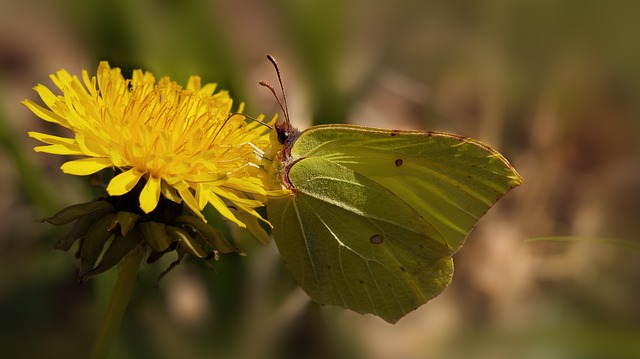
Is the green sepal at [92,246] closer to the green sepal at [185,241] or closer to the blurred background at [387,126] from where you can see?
the green sepal at [185,241]

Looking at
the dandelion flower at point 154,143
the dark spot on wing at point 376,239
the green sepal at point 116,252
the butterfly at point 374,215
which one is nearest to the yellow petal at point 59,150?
the dandelion flower at point 154,143

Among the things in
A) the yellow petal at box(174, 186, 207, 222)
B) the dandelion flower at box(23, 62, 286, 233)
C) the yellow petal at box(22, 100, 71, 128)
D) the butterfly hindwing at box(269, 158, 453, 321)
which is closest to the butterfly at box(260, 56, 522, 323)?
the butterfly hindwing at box(269, 158, 453, 321)

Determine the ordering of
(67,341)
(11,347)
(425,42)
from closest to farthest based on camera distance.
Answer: (11,347)
(67,341)
(425,42)

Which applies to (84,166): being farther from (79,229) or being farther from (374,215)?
(374,215)

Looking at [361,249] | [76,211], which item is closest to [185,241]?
[76,211]

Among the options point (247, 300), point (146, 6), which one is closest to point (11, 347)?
point (247, 300)

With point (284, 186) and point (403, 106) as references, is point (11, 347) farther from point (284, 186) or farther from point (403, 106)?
point (403, 106)

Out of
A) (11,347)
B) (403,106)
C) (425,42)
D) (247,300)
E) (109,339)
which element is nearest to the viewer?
(109,339)

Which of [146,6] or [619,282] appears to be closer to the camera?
[146,6]
